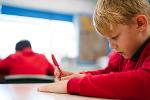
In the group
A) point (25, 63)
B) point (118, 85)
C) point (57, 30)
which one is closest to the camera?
→ point (118, 85)

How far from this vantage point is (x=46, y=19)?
396cm

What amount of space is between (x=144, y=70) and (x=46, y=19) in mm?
3383

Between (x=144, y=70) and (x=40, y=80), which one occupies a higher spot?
(x=144, y=70)

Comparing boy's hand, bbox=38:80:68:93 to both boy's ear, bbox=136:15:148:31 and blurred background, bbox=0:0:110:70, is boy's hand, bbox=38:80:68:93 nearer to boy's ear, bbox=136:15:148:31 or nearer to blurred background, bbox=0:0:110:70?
boy's ear, bbox=136:15:148:31

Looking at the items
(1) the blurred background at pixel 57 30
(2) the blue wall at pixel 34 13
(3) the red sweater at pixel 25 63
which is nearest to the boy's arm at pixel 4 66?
(3) the red sweater at pixel 25 63

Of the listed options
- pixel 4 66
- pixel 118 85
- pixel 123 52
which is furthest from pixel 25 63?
pixel 118 85

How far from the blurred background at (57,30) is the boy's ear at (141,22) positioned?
9.49ft

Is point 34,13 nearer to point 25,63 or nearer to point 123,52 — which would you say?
point 25,63

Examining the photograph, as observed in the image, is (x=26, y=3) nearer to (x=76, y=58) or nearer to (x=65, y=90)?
(x=76, y=58)

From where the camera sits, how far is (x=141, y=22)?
751mm

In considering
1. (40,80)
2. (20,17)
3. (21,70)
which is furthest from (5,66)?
(20,17)

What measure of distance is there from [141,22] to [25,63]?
171 cm

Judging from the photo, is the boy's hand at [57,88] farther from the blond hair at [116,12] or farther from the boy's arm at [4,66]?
the boy's arm at [4,66]

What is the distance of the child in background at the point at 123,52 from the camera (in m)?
0.65
